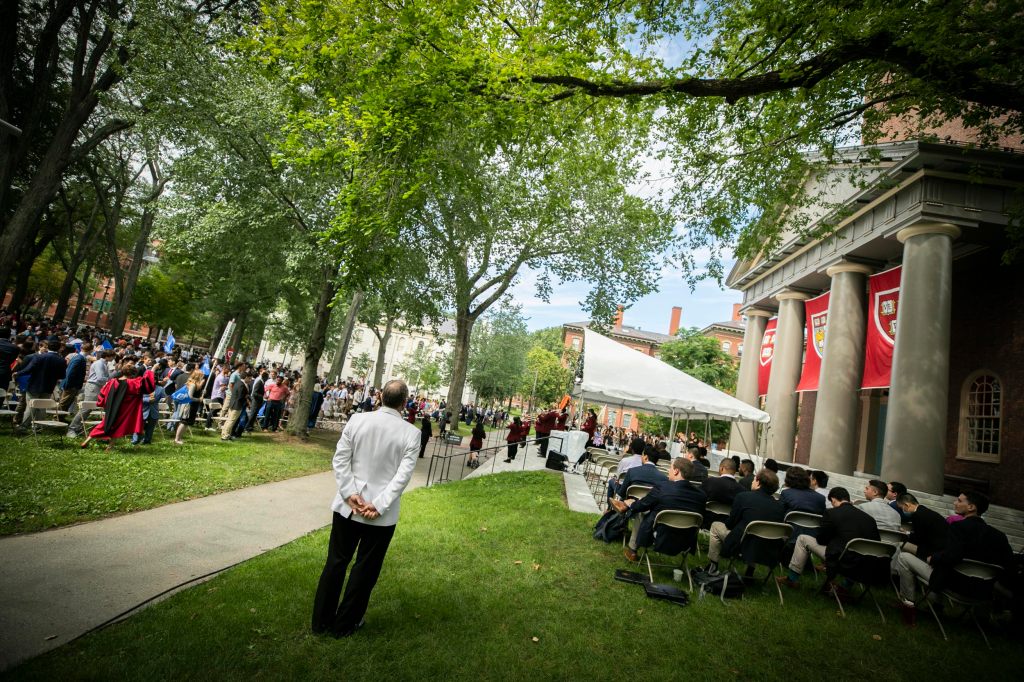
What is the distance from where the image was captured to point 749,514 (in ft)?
19.7

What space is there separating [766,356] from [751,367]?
3.60 ft

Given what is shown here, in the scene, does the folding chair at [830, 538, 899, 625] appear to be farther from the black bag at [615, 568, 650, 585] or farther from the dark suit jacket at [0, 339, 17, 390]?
the dark suit jacket at [0, 339, 17, 390]

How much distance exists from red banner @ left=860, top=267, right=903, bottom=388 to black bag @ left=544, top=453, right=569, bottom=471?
9.62 m

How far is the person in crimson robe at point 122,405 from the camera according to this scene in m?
9.07

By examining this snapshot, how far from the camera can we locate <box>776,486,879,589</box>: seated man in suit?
596 centimetres

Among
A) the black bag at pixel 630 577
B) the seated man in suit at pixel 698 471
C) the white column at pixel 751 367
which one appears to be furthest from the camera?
the white column at pixel 751 367

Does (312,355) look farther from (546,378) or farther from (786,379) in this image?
(546,378)

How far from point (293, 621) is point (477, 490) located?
7.00 m

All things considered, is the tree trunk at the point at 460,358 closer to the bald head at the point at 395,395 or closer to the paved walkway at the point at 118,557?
the paved walkway at the point at 118,557

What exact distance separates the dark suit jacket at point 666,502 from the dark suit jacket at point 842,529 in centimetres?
171

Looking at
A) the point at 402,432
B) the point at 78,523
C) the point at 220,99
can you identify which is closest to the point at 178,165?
the point at 220,99

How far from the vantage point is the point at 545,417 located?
1912cm

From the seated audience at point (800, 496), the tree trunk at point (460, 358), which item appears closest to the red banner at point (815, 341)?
the seated audience at point (800, 496)

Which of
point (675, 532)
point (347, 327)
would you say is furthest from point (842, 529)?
point (347, 327)
